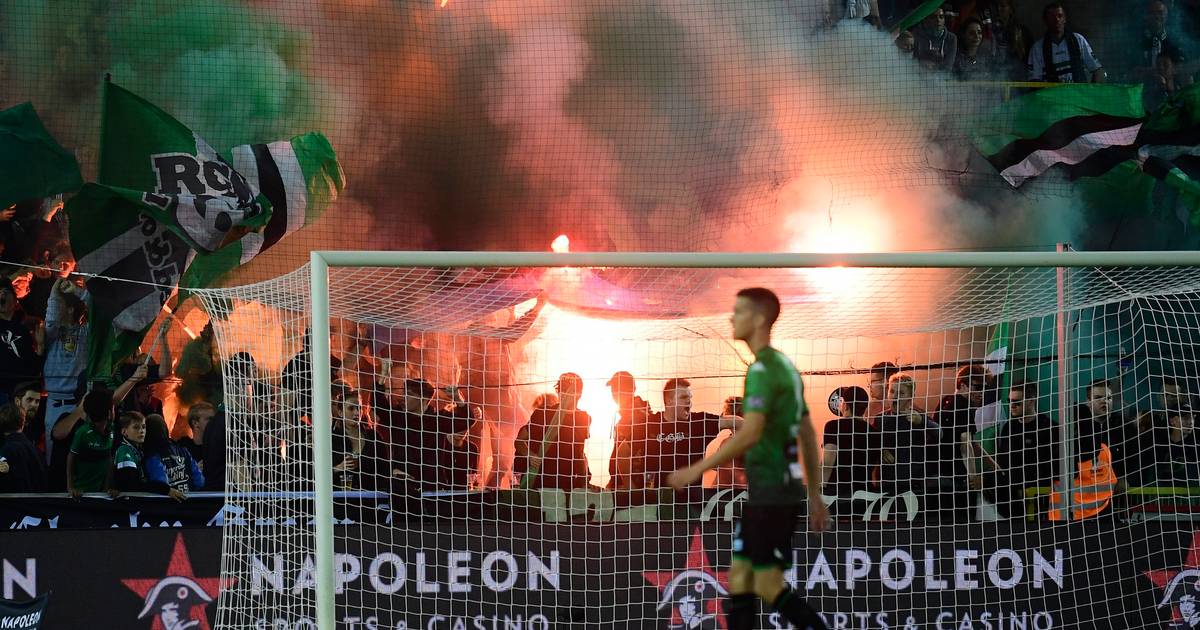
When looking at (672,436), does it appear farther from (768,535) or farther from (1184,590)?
(1184,590)

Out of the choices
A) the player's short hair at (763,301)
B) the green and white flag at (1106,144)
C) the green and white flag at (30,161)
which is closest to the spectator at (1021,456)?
the player's short hair at (763,301)

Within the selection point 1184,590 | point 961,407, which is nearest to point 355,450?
point 961,407

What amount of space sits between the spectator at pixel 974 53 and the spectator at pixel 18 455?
306 inches

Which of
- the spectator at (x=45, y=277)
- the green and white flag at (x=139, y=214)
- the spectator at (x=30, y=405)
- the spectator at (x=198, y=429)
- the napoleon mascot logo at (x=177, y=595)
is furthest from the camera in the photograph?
the green and white flag at (x=139, y=214)

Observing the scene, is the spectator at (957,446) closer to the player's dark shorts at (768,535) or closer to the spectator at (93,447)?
the player's dark shorts at (768,535)

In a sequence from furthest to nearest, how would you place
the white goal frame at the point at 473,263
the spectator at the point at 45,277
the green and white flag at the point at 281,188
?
the green and white flag at the point at 281,188 < the spectator at the point at 45,277 < the white goal frame at the point at 473,263

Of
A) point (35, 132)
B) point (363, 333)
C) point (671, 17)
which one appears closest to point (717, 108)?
point (671, 17)

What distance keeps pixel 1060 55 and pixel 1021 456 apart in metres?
4.75

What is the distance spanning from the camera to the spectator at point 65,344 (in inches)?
307

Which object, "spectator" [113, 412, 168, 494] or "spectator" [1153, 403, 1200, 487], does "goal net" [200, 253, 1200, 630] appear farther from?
"spectator" [113, 412, 168, 494]

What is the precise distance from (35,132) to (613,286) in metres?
4.50

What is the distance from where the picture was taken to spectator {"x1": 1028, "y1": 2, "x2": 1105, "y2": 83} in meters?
9.61

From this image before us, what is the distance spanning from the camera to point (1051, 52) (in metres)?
9.71

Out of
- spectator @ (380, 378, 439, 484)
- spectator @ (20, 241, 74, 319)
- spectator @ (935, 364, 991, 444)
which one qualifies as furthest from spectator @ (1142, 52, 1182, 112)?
spectator @ (20, 241, 74, 319)
